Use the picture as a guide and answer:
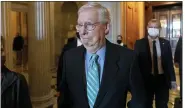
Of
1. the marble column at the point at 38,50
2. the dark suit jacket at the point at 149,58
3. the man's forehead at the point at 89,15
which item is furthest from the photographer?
the marble column at the point at 38,50

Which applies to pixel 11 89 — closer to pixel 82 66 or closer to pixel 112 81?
pixel 82 66

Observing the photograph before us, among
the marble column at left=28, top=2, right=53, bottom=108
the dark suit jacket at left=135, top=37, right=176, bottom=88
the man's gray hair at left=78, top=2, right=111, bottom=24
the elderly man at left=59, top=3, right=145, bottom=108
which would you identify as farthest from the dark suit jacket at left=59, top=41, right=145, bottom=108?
the marble column at left=28, top=2, right=53, bottom=108

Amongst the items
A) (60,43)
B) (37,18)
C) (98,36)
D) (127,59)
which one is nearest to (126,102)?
(127,59)

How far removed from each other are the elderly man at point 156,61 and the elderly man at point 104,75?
1.28 meters

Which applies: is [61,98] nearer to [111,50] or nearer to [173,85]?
[111,50]

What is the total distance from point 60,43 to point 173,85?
6.10 feet

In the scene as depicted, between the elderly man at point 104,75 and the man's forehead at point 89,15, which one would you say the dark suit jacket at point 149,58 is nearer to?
the elderly man at point 104,75

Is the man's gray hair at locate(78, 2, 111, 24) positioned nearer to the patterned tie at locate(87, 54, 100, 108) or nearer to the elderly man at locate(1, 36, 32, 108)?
the patterned tie at locate(87, 54, 100, 108)

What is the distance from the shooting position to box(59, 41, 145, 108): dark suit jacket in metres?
1.08

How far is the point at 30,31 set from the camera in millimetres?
2887

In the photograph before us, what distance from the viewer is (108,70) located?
108cm

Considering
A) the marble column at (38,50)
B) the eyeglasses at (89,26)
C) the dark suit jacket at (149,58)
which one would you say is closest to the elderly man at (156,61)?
the dark suit jacket at (149,58)

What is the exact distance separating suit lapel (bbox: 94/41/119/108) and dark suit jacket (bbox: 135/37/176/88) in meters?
1.29

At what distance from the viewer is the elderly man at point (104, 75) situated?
107cm
